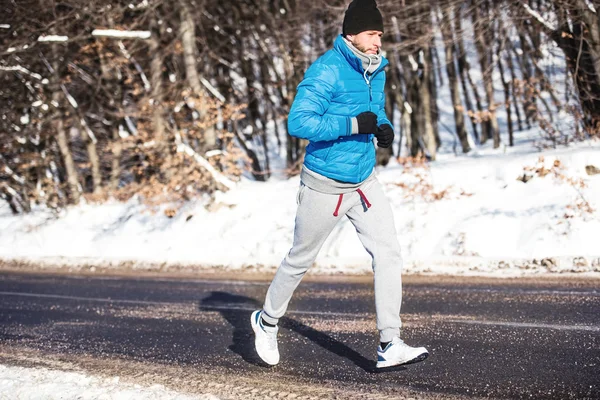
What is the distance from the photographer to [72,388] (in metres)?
4.55

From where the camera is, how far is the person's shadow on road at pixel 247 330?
5000mm

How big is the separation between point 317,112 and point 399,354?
4.93 feet

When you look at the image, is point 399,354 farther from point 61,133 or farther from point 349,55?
point 61,133

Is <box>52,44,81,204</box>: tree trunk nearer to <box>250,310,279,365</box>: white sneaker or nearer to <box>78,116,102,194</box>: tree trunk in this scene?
<box>78,116,102,194</box>: tree trunk

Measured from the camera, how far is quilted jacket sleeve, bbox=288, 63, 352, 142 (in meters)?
4.07

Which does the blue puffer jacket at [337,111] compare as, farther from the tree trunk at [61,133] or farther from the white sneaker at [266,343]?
the tree trunk at [61,133]

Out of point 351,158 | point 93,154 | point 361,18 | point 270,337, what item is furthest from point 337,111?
point 93,154

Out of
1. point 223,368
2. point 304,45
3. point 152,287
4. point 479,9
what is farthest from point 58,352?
point 304,45

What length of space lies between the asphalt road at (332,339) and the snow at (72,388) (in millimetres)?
194

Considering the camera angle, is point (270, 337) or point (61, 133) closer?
point (270, 337)

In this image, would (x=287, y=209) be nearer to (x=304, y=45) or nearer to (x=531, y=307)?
(x=531, y=307)

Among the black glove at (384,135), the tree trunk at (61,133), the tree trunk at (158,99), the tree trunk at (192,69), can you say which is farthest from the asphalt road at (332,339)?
the tree trunk at (61,133)

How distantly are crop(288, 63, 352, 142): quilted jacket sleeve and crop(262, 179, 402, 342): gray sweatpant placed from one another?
475 mm

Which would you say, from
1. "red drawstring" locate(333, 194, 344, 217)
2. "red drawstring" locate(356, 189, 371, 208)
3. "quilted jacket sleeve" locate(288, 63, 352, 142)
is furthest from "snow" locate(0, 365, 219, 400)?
"quilted jacket sleeve" locate(288, 63, 352, 142)
